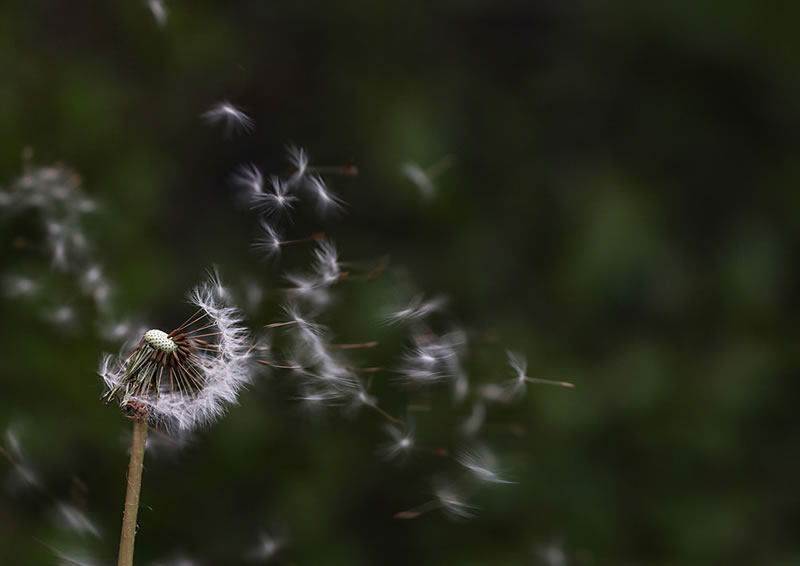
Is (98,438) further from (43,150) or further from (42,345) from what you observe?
(43,150)

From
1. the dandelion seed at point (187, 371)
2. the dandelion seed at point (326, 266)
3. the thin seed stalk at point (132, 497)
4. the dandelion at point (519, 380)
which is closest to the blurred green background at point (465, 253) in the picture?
the dandelion at point (519, 380)

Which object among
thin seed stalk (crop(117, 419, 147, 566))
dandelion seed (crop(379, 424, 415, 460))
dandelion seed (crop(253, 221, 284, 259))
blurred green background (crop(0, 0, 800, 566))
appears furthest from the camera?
blurred green background (crop(0, 0, 800, 566))

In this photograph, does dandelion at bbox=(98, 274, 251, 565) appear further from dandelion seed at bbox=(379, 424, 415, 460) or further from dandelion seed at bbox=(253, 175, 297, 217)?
dandelion seed at bbox=(379, 424, 415, 460)

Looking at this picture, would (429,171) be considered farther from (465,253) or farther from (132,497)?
(132,497)

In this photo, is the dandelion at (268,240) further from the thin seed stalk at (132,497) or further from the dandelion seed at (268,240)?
the thin seed stalk at (132,497)

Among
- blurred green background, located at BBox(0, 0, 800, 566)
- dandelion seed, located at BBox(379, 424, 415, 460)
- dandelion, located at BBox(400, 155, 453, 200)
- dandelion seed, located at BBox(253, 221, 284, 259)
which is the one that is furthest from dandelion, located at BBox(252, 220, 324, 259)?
dandelion, located at BBox(400, 155, 453, 200)

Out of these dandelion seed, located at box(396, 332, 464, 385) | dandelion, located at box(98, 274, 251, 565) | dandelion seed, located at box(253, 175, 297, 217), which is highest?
dandelion seed, located at box(253, 175, 297, 217)

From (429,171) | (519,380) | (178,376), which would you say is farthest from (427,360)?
(429,171)
